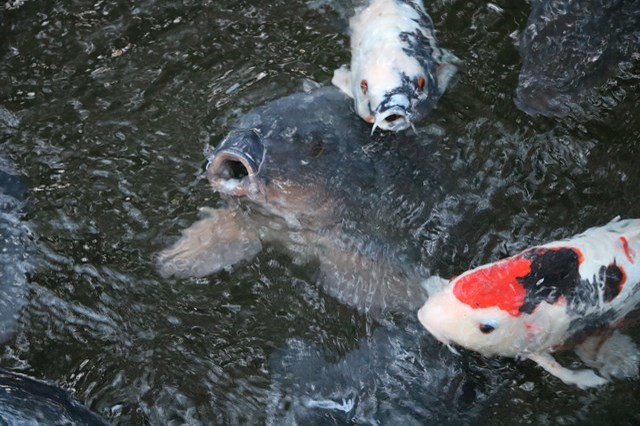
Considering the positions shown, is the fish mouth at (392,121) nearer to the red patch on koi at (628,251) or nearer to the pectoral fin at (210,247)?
the pectoral fin at (210,247)

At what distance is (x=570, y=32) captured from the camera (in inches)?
186

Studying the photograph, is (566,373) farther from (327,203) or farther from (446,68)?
(446,68)

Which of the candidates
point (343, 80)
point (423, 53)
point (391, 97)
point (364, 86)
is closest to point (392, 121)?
point (391, 97)

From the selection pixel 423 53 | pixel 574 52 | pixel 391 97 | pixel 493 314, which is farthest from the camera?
pixel 574 52

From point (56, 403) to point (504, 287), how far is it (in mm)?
1869

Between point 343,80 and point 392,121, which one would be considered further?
point 343,80

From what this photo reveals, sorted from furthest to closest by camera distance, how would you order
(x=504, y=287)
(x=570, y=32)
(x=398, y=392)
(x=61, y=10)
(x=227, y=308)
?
(x=61, y=10), (x=570, y=32), (x=227, y=308), (x=398, y=392), (x=504, y=287)

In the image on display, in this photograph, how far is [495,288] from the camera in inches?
131

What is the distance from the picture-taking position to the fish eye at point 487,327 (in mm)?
3334

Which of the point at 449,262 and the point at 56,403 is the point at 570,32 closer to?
the point at 449,262

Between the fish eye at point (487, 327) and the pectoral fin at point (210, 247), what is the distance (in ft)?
4.25

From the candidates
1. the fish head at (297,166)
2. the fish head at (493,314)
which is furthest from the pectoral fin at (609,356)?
the fish head at (297,166)

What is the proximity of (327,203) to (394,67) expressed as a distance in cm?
74

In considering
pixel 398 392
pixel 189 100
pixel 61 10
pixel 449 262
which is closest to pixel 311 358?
pixel 398 392
